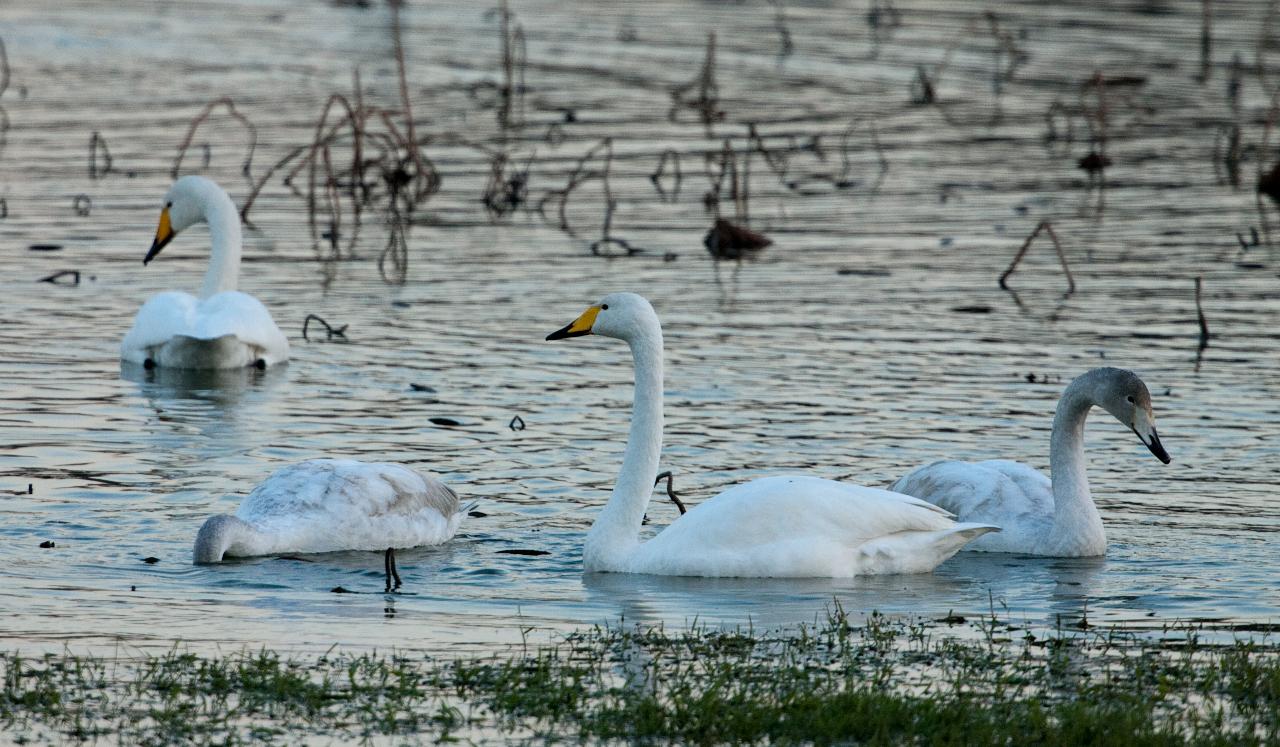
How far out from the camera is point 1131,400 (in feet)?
35.1

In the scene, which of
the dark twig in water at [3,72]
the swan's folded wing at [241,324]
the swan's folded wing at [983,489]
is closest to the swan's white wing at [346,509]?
the swan's folded wing at [983,489]

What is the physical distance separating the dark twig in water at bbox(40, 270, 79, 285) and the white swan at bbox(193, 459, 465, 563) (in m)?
7.65

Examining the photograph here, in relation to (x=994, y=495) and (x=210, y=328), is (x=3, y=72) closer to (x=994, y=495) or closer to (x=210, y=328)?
(x=210, y=328)

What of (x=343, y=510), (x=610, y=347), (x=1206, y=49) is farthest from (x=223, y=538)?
(x=1206, y=49)

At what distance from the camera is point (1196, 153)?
2714 cm

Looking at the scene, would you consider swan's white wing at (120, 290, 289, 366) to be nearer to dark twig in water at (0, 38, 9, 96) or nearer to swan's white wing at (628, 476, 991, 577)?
swan's white wing at (628, 476, 991, 577)

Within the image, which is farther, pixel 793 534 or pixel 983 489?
pixel 983 489

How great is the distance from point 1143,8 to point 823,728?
37.8 m

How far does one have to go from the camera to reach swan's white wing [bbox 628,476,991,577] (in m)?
9.82

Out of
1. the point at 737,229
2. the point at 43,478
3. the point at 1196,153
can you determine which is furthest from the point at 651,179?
the point at 43,478

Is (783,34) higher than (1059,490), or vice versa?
(783,34)

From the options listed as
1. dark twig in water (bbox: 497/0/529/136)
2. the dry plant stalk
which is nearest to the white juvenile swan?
the dry plant stalk

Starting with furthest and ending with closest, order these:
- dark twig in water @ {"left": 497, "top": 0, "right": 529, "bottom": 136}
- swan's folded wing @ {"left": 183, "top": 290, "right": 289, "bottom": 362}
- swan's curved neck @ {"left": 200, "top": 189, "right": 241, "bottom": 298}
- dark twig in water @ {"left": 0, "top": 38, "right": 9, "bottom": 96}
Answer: dark twig in water @ {"left": 0, "top": 38, "right": 9, "bottom": 96} < dark twig in water @ {"left": 497, "top": 0, "right": 529, "bottom": 136} < swan's curved neck @ {"left": 200, "top": 189, "right": 241, "bottom": 298} < swan's folded wing @ {"left": 183, "top": 290, "right": 289, "bottom": 362}

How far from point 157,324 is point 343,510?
5393mm
